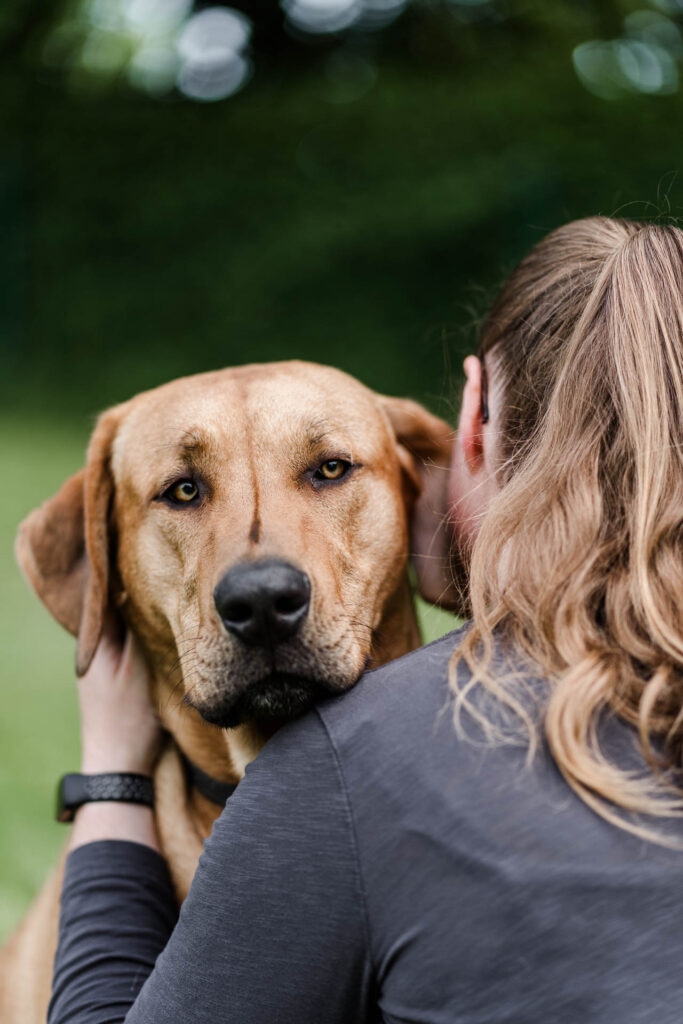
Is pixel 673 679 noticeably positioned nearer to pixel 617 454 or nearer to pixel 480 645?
pixel 480 645

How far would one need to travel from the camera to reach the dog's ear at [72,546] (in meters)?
2.75

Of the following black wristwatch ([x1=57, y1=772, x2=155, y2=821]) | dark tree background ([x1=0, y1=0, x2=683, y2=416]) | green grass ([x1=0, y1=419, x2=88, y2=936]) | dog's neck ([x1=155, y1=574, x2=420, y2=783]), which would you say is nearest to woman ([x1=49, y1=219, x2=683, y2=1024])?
black wristwatch ([x1=57, y1=772, x2=155, y2=821])

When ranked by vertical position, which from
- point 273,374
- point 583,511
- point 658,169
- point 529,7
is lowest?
point 583,511

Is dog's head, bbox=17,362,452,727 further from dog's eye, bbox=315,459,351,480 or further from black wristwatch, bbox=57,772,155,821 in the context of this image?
black wristwatch, bbox=57,772,155,821

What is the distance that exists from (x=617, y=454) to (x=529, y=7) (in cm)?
1282

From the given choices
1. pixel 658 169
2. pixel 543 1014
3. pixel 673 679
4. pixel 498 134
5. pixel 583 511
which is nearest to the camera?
pixel 543 1014

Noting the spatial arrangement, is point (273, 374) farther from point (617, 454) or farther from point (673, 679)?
point (673, 679)

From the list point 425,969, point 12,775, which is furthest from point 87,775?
point 12,775

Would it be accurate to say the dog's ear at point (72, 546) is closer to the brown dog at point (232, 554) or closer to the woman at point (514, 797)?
the brown dog at point (232, 554)

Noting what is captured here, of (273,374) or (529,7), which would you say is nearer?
(273,374)

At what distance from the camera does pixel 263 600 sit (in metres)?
1.99

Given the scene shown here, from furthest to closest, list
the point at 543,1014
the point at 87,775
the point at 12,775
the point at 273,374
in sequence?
1. the point at 12,775
2. the point at 273,374
3. the point at 87,775
4. the point at 543,1014

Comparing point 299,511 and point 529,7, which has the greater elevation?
point 529,7

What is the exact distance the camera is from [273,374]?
2.73 m
